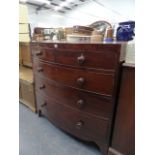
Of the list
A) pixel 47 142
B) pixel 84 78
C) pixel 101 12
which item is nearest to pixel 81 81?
pixel 84 78

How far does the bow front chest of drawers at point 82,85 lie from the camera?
0.93 m

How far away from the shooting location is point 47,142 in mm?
1350

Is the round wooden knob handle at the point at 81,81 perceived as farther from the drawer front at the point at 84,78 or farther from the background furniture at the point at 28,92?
the background furniture at the point at 28,92

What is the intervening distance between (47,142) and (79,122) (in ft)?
1.41

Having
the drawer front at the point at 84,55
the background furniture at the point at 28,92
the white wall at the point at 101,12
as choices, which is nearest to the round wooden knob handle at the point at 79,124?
the drawer front at the point at 84,55

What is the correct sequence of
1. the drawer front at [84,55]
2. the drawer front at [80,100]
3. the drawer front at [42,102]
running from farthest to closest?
1. the drawer front at [42,102]
2. the drawer front at [80,100]
3. the drawer front at [84,55]

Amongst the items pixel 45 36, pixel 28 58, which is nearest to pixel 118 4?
pixel 45 36

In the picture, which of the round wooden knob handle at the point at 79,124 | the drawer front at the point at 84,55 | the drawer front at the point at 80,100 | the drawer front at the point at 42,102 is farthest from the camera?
the drawer front at the point at 42,102

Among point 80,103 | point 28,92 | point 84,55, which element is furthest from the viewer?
point 28,92

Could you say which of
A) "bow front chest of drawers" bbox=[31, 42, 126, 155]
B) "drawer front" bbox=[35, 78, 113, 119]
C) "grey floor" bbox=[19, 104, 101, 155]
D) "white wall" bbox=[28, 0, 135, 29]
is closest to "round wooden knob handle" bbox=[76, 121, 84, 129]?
"bow front chest of drawers" bbox=[31, 42, 126, 155]

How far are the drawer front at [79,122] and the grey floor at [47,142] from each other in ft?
0.45

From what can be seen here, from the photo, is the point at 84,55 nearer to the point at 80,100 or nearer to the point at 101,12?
the point at 80,100

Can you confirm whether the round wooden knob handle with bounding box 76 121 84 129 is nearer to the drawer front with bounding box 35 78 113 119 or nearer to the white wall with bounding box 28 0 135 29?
the drawer front with bounding box 35 78 113 119

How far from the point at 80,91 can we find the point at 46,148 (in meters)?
0.64
